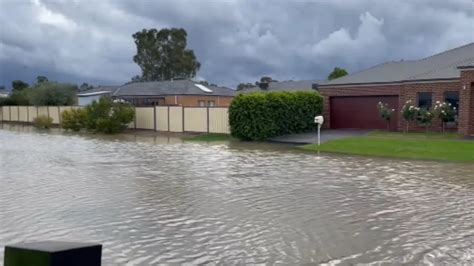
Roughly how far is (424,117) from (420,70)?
17.6 feet

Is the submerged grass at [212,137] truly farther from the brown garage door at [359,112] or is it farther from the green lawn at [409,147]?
the green lawn at [409,147]

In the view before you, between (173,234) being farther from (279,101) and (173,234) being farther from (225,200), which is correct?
(279,101)

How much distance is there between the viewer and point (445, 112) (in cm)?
2745

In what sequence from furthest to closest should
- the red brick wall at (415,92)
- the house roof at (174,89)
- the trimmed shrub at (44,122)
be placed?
the house roof at (174,89) < the trimmed shrub at (44,122) < the red brick wall at (415,92)

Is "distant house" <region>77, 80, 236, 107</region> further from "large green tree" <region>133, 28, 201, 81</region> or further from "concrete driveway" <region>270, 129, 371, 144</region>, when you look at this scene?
"concrete driveway" <region>270, 129, 371, 144</region>

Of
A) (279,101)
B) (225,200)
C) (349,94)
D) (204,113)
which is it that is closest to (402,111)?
(349,94)

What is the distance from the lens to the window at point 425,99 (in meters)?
29.1

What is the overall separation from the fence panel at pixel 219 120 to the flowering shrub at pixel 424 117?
11.7m

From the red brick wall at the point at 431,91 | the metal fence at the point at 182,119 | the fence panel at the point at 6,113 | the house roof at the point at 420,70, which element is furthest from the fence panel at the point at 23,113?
the red brick wall at the point at 431,91

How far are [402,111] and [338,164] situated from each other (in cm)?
1340

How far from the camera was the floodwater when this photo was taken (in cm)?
681

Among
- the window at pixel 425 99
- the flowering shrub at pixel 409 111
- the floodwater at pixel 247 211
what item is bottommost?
the floodwater at pixel 247 211

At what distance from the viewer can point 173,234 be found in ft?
25.2

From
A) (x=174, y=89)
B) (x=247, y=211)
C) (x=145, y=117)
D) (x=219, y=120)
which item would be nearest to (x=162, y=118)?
(x=145, y=117)
